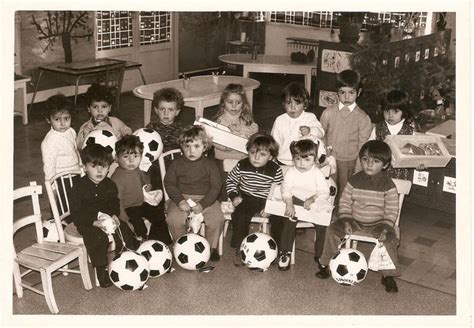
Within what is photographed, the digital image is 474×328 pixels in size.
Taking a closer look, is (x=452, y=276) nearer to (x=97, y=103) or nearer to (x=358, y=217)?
(x=358, y=217)

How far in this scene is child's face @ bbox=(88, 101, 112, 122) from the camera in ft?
16.7

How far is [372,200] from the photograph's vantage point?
4371mm

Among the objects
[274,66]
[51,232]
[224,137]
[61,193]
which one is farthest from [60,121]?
[274,66]

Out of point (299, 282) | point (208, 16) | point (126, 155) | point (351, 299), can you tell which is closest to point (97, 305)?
point (126, 155)

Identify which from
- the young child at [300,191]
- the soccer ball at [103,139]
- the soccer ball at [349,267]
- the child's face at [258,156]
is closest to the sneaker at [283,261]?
the young child at [300,191]

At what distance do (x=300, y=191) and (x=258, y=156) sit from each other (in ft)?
1.28

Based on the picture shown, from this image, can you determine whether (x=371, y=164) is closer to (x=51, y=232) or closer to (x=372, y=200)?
(x=372, y=200)

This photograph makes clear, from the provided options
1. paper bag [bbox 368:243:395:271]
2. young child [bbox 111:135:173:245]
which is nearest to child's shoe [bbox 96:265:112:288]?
young child [bbox 111:135:173:245]

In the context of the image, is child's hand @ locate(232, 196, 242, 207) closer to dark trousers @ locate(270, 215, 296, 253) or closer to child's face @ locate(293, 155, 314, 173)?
dark trousers @ locate(270, 215, 296, 253)

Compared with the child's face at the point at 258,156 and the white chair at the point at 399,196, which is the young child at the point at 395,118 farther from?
the child's face at the point at 258,156

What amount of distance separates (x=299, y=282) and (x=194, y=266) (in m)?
0.75

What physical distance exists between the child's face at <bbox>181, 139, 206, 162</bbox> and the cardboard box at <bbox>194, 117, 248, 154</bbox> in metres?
0.37
